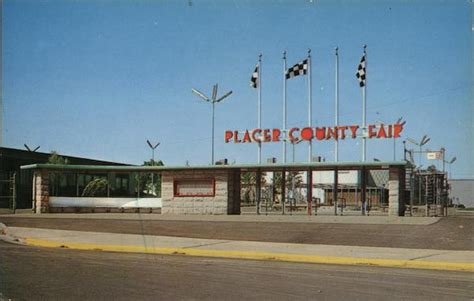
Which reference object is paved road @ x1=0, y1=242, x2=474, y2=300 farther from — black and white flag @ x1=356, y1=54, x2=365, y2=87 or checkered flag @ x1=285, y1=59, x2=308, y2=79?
checkered flag @ x1=285, y1=59, x2=308, y2=79

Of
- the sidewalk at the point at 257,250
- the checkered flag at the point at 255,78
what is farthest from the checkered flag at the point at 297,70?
the sidewalk at the point at 257,250

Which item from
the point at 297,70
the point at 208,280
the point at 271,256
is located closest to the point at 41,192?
the point at 297,70

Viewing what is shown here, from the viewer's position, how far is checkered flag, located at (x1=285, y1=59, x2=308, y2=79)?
35750 mm

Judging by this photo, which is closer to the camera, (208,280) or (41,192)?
(208,280)

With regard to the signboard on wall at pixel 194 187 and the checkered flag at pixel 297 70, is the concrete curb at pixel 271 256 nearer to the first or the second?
the signboard on wall at pixel 194 187

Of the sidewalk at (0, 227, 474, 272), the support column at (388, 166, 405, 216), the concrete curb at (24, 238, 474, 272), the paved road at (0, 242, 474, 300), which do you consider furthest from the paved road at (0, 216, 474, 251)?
the paved road at (0, 242, 474, 300)

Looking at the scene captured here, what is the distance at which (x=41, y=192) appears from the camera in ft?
107

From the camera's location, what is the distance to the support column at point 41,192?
108 ft

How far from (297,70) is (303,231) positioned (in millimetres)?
17159

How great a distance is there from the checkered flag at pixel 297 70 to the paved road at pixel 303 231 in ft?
47.5

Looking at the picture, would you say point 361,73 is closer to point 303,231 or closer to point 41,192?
point 303,231

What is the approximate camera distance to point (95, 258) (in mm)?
14438

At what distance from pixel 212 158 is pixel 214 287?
91.5ft

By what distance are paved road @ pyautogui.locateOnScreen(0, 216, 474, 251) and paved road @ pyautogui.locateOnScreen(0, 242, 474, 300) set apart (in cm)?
484
